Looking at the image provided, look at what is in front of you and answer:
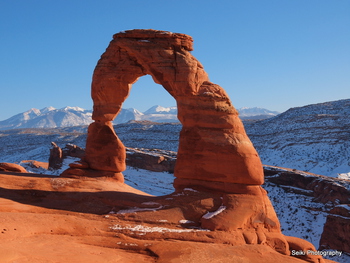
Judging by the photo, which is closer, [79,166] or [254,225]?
[254,225]

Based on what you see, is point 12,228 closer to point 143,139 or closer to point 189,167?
point 189,167

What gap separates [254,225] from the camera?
14352 millimetres

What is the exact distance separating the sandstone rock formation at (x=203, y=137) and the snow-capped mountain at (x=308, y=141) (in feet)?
107

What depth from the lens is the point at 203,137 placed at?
51.2ft

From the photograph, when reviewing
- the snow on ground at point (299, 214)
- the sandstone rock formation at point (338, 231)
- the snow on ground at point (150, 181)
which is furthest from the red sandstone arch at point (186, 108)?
the snow on ground at point (150, 181)

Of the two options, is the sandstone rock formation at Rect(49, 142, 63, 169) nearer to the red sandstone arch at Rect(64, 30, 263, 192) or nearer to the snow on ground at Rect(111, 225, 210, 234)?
the red sandstone arch at Rect(64, 30, 263, 192)

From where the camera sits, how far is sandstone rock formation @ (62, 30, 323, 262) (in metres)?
14.1

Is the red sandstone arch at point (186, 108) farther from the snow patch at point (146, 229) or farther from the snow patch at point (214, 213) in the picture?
the snow patch at point (146, 229)

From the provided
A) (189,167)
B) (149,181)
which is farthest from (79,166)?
(149,181)

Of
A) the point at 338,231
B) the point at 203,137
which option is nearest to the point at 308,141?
the point at 338,231

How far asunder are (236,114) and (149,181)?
2621 centimetres

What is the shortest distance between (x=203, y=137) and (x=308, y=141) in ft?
152

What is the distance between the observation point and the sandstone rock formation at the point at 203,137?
557 inches

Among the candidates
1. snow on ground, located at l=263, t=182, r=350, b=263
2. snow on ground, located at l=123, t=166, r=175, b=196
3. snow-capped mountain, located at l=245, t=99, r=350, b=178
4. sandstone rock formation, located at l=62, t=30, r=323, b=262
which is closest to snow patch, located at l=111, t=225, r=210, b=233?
sandstone rock formation, located at l=62, t=30, r=323, b=262
